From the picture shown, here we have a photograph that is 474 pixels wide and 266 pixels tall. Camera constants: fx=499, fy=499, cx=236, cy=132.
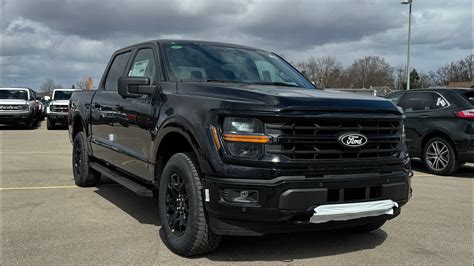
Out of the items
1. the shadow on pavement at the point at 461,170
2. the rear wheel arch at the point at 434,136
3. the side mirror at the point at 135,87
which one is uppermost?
the side mirror at the point at 135,87

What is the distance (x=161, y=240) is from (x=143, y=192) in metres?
0.52

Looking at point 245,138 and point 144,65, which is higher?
point 144,65

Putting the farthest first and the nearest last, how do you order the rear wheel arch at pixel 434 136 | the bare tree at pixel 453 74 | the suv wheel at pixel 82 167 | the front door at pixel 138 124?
the bare tree at pixel 453 74
the rear wheel arch at pixel 434 136
the suv wheel at pixel 82 167
the front door at pixel 138 124

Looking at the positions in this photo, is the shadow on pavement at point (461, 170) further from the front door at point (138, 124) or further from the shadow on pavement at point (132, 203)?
the front door at point (138, 124)

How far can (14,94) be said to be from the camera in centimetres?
2167

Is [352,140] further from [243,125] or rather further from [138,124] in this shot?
[138,124]

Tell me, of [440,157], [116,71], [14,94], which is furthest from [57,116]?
[440,157]

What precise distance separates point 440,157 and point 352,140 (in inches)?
238

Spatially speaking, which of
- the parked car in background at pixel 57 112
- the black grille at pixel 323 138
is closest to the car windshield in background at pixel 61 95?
the parked car in background at pixel 57 112

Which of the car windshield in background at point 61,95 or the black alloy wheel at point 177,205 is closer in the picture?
the black alloy wheel at point 177,205

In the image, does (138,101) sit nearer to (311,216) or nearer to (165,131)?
(165,131)

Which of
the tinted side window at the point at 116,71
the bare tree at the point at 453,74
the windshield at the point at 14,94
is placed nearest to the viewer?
the tinted side window at the point at 116,71

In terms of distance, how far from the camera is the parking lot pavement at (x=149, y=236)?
4.26 metres

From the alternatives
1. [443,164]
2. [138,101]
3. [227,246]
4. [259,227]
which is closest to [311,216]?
[259,227]
